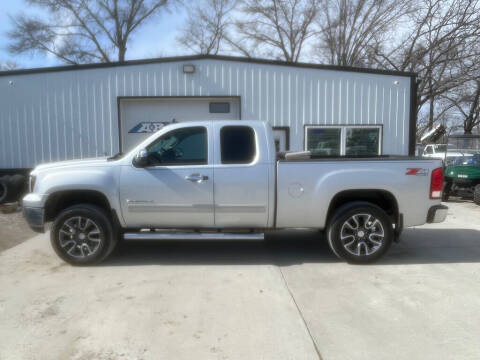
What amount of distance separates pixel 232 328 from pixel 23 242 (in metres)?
4.79

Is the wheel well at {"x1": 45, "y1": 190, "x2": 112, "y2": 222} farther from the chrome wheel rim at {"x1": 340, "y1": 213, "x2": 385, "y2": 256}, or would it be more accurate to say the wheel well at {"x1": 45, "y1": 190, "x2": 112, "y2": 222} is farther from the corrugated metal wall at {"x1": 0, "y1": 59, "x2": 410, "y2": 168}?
the corrugated metal wall at {"x1": 0, "y1": 59, "x2": 410, "y2": 168}

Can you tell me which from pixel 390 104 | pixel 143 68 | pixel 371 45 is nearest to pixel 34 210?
pixel 143 68

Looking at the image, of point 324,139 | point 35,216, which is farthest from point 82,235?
point 324,139

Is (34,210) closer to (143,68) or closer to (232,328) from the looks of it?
(232,328)

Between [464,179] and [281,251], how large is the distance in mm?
7321

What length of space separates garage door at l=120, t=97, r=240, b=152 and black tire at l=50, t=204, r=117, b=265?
20.3 feet

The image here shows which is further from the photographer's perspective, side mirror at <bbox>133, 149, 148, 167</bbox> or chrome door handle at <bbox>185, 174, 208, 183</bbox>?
chrome door handle at <bbox>185, 174, 208, 183</bbox>

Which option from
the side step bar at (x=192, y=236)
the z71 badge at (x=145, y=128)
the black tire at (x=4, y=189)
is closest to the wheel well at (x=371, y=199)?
the side step bar at (x=192, y=236)

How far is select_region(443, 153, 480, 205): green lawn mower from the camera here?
9.94 meters

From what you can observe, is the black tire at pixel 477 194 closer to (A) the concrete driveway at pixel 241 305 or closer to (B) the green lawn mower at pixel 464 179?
(B) the green lawn mower at pixel 464 179

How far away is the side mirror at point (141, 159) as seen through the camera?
4.55 m

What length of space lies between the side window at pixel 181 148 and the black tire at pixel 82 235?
109cm

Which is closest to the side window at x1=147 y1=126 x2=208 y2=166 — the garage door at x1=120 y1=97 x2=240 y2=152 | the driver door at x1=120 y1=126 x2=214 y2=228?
the driver door at x1=120 y1=126 x2=214 y2=228

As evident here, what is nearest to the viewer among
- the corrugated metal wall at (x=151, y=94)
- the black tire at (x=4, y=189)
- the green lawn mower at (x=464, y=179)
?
the black tire at (x=4, y=189)
